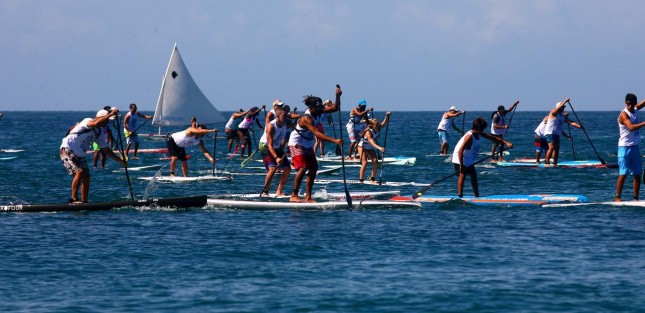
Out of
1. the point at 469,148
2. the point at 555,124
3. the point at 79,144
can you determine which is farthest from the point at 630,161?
the point at 555,124

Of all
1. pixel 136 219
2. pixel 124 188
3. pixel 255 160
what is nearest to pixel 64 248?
pixel 136 219

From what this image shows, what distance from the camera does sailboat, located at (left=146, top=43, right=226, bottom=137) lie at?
160ft

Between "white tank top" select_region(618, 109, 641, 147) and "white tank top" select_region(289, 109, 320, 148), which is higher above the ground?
"white tank top" select_region(618, 109, 641, 147)

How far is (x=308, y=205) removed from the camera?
1908 centimetres

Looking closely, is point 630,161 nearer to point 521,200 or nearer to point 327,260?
point 521,200

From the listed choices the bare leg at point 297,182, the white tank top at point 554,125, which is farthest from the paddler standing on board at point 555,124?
the bare leg at point 297,182

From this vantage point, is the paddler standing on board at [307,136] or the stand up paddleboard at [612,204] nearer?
the paddler standing on board at [307,136]

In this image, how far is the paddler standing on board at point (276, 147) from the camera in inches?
795

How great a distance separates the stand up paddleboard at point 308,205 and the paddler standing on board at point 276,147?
38.6 inches

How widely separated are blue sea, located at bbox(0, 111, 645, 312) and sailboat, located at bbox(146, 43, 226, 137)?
87.7 ft

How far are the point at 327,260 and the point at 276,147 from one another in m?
7.64

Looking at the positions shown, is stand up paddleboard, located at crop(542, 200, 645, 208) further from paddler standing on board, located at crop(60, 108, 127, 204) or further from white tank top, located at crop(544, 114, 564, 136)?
white tank top, located at crop(544, 114, 564, 136)

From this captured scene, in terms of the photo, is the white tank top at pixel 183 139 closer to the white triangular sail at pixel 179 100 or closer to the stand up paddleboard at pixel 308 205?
the stand up paddleboard at pixel 308 205

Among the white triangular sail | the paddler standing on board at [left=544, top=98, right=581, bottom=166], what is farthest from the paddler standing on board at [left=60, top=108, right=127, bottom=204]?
the white triangular sail
